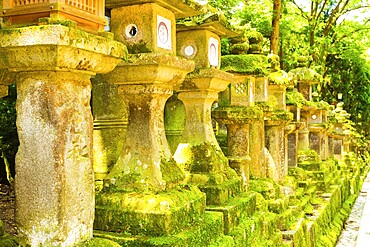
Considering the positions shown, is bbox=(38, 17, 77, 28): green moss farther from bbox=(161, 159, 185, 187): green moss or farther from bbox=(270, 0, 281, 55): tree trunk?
bbox=(270, 0, 281, 55): tree trunk

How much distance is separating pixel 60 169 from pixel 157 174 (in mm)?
1359

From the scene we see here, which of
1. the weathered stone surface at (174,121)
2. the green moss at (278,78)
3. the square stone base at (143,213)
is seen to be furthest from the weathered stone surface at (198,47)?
the green moss at (278,78)

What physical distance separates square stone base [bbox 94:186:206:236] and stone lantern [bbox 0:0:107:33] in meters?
1.54

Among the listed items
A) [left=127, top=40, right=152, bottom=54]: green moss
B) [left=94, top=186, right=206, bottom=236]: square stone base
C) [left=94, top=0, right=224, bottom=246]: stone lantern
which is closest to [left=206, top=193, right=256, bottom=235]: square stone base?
[left=94, top=0, right=224, bottom=246]: stone lantern

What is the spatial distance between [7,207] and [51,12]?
430cm

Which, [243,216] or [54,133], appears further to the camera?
[243,216]

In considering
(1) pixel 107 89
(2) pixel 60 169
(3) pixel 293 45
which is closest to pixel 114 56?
(2) pixel 60 169

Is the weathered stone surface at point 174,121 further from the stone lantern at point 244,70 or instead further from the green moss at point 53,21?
the green moss at point 53,21

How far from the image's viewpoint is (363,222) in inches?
617

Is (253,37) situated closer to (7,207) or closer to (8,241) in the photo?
(7,207)

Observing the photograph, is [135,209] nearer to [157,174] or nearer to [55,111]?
[157,174]

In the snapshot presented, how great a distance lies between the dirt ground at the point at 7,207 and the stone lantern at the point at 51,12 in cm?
295

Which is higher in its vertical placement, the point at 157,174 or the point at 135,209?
the point at 157,174

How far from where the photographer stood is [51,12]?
3.21 metres
